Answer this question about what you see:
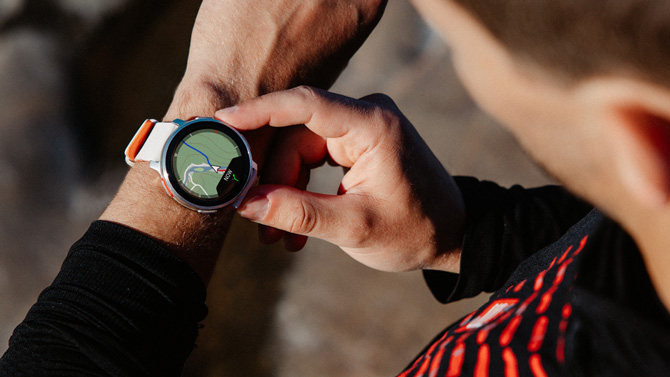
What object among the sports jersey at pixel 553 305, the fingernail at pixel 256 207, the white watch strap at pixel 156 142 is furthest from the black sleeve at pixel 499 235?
the white watch strap at pixel 156 142

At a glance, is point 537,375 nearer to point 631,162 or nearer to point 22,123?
point 631,162

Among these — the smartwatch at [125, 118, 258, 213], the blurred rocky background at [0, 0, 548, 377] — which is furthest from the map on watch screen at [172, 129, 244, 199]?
the blurred rocky background at [0, 0, 548, 377]

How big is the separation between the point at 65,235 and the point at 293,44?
3.78 feet

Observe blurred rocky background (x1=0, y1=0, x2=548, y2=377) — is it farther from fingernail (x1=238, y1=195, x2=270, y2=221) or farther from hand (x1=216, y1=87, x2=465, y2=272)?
fingernail (x1=238, y1=195, x2=270, y2=221)

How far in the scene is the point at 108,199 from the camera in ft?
6.12

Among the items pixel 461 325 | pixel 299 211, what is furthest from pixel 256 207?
Answer: pixel 461 325

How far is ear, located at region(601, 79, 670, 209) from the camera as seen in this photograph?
19.2 inches

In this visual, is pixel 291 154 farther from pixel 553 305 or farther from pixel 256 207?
pixel 553 305

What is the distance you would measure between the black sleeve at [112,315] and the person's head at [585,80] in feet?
2.24

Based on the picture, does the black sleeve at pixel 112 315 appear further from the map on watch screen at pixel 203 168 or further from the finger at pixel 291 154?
the finger at pixel 291 154

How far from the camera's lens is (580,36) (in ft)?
1.61

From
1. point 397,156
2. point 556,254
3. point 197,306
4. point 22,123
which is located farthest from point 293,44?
point 22,123

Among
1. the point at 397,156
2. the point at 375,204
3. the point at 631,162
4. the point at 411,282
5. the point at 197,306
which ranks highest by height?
the point at 631,162

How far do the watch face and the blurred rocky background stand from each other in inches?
37.9
